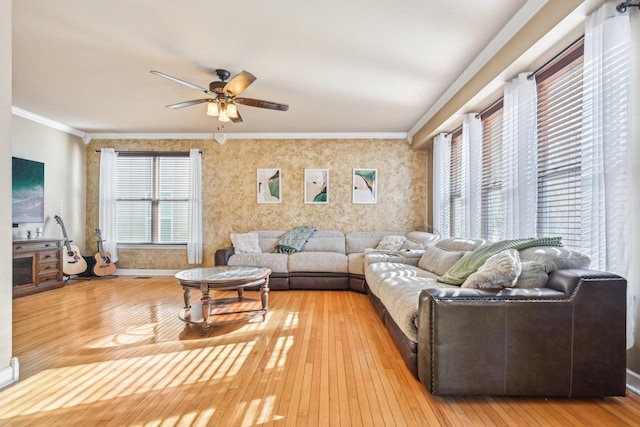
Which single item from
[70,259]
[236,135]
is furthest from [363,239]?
[70,259]

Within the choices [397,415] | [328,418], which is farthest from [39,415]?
[397,415]

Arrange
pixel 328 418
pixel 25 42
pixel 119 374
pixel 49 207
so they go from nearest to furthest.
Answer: pixel 328 418
pixel 119 374
pixel 25 42
pixel 49 207

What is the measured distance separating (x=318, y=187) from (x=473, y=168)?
2736mm

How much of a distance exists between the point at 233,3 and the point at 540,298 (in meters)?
2.82

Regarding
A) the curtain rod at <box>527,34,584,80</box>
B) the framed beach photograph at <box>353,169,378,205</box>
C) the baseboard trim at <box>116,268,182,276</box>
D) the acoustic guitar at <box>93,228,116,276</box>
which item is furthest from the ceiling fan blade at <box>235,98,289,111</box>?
the acoustic guitar at <box>93,228,116,276</box>

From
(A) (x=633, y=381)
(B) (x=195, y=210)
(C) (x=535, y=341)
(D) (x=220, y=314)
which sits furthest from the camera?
(B) (x=195, y=210)

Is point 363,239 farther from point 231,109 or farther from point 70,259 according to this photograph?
point 70,259

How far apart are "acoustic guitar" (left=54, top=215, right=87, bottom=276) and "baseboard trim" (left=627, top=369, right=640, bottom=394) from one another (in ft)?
22.2

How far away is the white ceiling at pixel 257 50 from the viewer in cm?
240

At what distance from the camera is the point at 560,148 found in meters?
2.61

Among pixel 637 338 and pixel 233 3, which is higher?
pixel 233 3

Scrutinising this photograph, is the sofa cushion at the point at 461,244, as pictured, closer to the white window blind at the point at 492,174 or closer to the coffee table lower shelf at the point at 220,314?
the white window blind at the point at 492,174

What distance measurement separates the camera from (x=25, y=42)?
9.42ft

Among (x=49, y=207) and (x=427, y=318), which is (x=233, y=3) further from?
(x=49, y=207)
